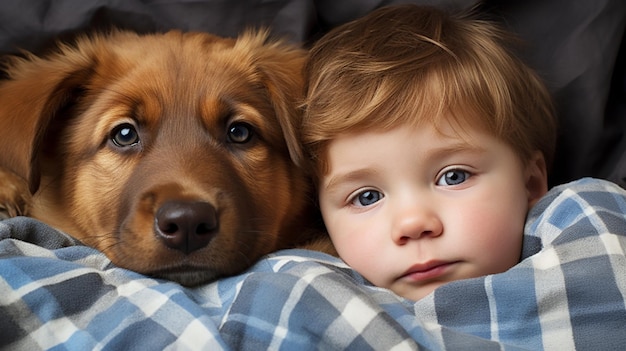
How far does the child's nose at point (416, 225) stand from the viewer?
187 centimetres

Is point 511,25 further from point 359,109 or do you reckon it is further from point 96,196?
point 96,196

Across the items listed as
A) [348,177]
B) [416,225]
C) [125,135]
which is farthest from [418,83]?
[125,135]

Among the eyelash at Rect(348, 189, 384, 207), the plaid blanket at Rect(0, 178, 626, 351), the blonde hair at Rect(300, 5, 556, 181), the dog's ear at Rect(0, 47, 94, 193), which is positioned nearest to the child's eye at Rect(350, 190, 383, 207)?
the eyelash at Rect(348, 189, 384, 207)

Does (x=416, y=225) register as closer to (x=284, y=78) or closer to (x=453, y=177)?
(x=453, y=177)

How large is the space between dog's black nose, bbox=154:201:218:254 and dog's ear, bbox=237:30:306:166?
39 cm

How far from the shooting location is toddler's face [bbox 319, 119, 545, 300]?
1.91 meters

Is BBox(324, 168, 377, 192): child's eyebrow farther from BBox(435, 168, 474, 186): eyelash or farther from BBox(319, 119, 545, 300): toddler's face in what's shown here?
BBox(435, 168, 474, 186): eyelash

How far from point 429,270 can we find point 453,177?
10.4 inches

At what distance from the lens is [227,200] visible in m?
1.96

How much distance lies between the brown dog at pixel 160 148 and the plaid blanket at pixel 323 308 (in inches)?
5.9

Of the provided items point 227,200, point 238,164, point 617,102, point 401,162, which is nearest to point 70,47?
point 238,164

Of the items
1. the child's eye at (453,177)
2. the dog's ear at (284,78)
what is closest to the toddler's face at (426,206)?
the child's eye at (453,177)

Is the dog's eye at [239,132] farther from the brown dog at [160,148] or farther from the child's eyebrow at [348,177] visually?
the child's eyebrow at [348,177]

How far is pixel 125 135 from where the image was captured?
2.18 metres
